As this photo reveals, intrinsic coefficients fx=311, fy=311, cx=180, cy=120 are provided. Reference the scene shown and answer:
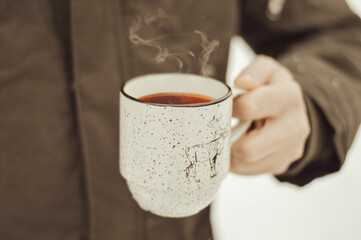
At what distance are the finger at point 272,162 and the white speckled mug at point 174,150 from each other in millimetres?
177

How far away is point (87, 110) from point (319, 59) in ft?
2.28

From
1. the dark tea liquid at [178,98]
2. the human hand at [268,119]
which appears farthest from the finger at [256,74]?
the dark tea liquid at [178,98]

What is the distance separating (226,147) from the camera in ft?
1.65

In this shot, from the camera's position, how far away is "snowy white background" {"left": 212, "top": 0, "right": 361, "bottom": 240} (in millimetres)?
1730

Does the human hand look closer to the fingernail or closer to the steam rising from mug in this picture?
the fingernail

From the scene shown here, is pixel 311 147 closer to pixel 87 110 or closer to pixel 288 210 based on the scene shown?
pixel 87 110

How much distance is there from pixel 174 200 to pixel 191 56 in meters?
0.41

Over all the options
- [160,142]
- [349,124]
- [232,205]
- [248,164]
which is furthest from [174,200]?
[232,205]

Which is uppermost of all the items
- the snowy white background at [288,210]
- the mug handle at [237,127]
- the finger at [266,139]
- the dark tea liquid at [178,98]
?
the dark tea liquid at [178,98]

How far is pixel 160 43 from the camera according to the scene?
75cm

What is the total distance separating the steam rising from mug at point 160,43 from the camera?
0.70 m

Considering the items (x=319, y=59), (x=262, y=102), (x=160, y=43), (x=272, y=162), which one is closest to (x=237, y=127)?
(x=262, y=102)

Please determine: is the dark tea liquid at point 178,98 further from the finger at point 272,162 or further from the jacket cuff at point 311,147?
the jacket cuff at point 311,147

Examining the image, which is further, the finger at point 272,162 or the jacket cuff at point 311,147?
the jacket cuff at point 311,147
